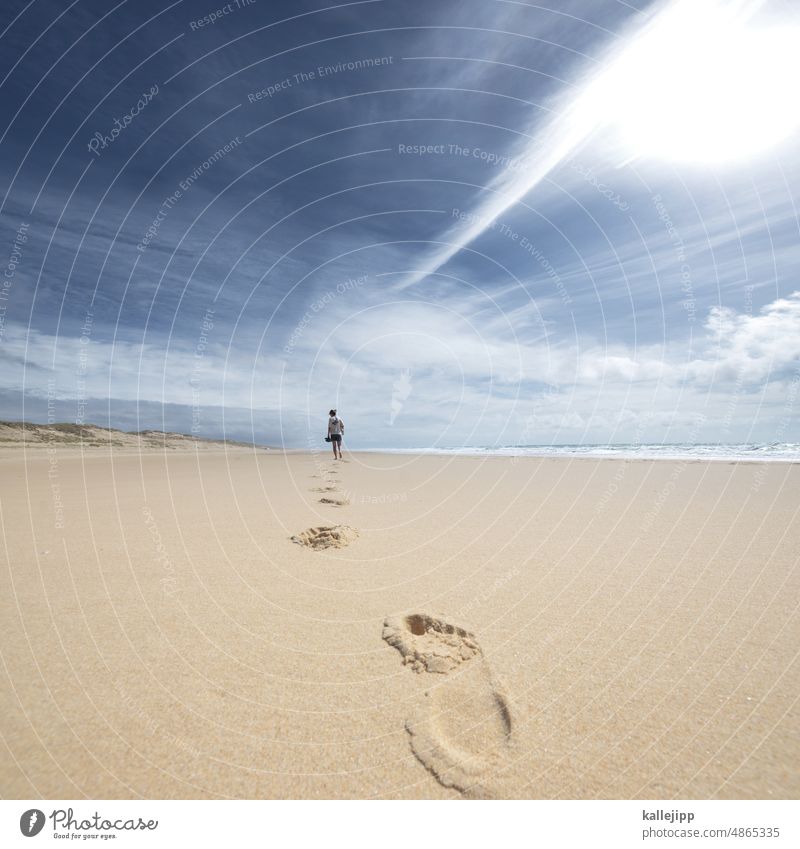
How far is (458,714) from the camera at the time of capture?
215 cm

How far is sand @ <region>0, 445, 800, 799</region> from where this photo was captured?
1.82m

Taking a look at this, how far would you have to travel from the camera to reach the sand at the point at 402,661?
1819 mm

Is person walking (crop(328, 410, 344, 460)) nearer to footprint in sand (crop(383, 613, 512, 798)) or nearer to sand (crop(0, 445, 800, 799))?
sand (crop(0, 445, 800, 799))

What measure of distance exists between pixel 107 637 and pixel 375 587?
1.93 metres

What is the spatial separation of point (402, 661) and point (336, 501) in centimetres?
573

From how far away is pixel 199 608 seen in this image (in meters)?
3.35

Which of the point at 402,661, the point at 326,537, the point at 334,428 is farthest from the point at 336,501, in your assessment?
the point at 334,428

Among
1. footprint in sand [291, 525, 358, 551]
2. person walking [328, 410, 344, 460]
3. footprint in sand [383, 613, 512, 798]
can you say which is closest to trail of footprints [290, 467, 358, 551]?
footprint in sand [291, 525, 358, 551]

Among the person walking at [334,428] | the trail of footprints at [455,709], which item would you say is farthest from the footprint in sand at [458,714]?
the person walking at [334,428]

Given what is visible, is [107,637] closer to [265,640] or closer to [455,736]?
[265,640]

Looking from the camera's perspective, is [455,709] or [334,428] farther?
[334,428]

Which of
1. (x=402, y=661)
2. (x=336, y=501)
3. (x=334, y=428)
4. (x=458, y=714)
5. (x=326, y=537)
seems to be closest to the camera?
(x=458, y=714)

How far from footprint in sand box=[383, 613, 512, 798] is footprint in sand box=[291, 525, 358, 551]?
2.17 metres

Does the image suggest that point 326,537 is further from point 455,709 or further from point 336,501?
point 455,709
